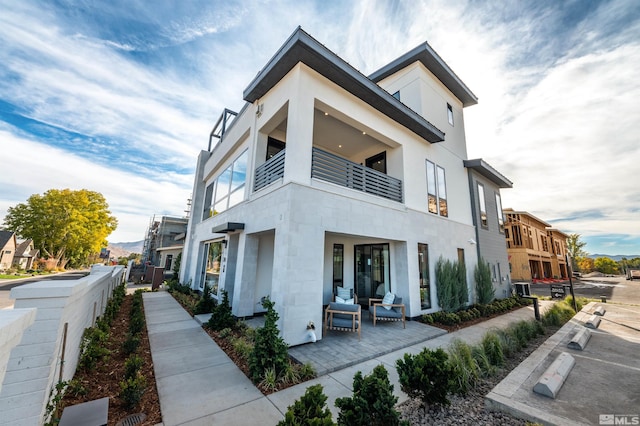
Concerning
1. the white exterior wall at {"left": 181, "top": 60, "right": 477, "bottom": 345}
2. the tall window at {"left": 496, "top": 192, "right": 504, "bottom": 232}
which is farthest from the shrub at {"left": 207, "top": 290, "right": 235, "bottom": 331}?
the tall window at {"left": 496, "top": 192, "right": 504, "bottom": 232}

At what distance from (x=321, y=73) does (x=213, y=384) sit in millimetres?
7809

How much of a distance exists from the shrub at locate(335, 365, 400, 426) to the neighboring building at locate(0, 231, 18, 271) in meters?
50.0

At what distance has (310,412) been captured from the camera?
2.37m

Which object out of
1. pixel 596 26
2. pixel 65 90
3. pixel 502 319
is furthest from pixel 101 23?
pixel 502 319

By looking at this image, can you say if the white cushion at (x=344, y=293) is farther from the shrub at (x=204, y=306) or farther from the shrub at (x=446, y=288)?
the shrub at (x=204, y=306)

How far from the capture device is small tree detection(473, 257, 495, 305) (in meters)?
10.6

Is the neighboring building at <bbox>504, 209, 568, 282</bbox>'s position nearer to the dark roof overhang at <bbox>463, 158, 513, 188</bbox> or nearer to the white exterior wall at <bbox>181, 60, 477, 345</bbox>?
the dark roof overhang at <bbox>463, 158, 513, 188</bbox>

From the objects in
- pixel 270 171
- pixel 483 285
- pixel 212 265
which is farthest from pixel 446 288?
pixel 212 265

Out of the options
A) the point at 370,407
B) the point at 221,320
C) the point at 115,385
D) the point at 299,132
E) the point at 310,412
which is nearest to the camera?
the point at 310,412

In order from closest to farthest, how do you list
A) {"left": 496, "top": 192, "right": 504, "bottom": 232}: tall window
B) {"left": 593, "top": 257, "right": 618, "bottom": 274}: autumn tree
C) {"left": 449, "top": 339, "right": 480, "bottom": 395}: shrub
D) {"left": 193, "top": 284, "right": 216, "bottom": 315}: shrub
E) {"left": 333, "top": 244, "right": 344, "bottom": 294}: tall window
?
{"left": 449, "top": 339, "right": 480, "bottom": 395}: shrub → {"left": 193, "top": 284, "right": 216, "bottom": 315}: shrub → {"left": 333, "top": 244, "right": 344, "bottom": 294}: tall window → {"left": 496, "top": 192, "right": 504, "bottom": 232}: tall window → {"left": 593, "top": 257, "right": 618, "bottom": 274}: autumn tree

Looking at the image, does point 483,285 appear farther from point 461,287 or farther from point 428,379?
point 428,379

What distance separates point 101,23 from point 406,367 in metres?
11.8

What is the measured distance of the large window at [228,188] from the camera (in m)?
9.33

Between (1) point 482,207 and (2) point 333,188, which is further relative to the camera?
(1) point 482,207
